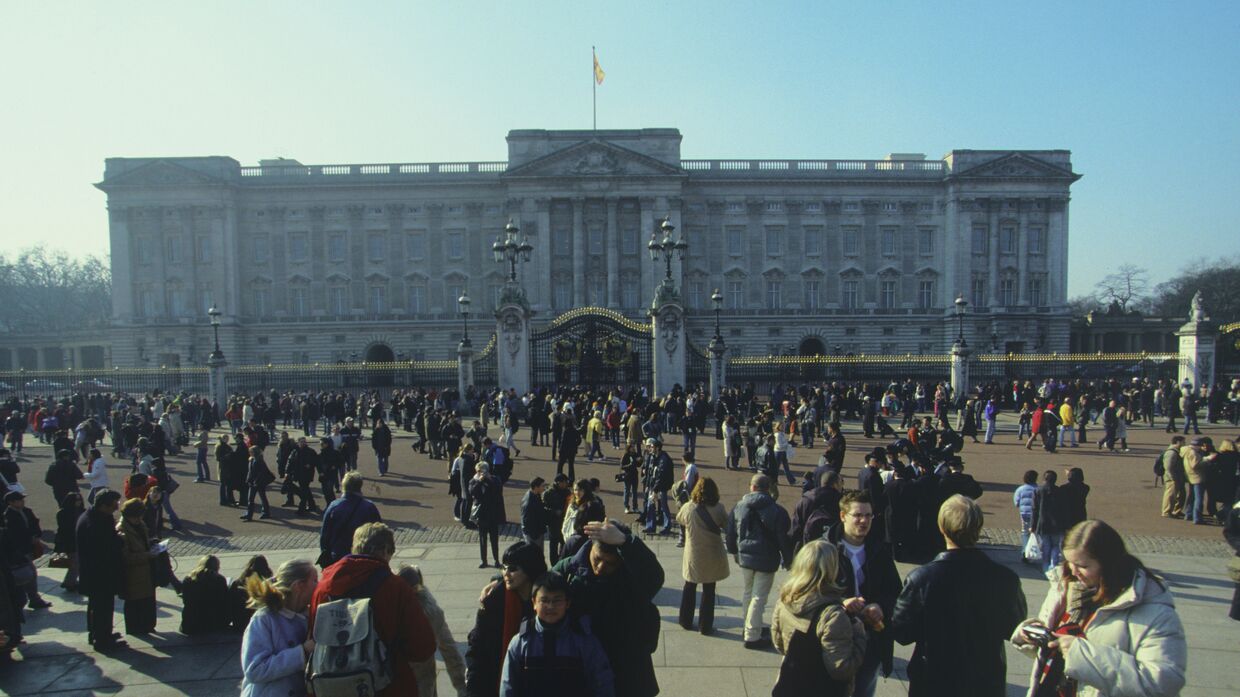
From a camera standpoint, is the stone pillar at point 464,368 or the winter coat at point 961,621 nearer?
Result: the winter coat at point 961,621

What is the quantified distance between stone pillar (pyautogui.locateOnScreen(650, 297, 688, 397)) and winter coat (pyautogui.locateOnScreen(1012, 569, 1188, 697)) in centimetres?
2420

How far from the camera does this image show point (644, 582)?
5.05m

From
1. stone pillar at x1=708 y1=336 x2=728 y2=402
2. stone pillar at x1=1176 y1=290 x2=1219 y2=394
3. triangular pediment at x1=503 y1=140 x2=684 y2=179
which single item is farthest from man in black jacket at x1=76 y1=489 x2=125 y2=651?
triangular pediment at x1=503 y1=140 x2=684 y2=179

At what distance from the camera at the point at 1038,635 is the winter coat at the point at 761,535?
322 centimetres

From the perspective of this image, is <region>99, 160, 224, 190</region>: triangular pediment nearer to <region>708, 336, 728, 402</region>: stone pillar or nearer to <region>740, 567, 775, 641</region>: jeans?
<region>708, 336, 728, 402</region>: stone pillar

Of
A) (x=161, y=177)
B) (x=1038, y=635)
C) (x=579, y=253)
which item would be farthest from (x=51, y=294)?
(x=1038, y=635)

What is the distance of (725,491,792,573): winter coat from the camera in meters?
6.81

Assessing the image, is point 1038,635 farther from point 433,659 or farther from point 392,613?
point 433,659

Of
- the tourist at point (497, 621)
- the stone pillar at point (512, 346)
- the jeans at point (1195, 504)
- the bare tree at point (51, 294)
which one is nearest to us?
the tourist at point (497, 621)

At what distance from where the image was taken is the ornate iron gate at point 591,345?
29.2m

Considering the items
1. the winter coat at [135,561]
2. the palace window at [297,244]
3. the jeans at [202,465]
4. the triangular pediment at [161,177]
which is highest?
the triangular pediment at [161,177]

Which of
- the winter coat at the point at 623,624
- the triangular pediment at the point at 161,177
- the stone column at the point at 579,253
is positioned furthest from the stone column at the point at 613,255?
the winter coat at the point at 623,624

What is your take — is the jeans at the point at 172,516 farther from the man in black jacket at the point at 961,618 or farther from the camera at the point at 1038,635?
the camera at the point at 1038,635

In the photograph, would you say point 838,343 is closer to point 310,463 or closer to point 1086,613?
point 310,463
